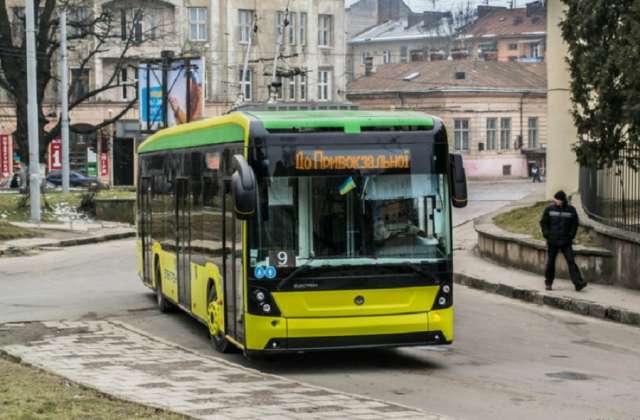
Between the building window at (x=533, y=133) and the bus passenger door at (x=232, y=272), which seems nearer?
the bus passenger door at (x=232, y=272)

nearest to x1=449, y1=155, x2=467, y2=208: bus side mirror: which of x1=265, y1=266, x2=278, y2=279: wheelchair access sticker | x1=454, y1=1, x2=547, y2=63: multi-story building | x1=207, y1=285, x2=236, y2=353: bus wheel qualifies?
x1=265, y1=266, x2=278, y2=279: wheelchair access sticker

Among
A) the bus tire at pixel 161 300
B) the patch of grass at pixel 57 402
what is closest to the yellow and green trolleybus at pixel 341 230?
the patch of grass at pixel 57 402

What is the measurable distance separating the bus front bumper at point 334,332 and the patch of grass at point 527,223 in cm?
1044

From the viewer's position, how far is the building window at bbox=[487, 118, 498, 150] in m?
91.4

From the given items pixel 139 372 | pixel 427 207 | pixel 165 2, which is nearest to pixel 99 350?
pixel 139 372

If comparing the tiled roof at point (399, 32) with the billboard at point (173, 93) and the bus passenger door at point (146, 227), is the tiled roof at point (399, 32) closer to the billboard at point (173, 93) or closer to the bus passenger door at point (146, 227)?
the billboard at point (173, 93)

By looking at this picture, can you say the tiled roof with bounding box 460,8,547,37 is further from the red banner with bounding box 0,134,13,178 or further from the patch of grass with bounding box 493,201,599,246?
the patch of grass with bounding box 493,201,599,246

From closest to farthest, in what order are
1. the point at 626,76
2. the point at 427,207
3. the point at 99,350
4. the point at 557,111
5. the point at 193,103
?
the point at 427,207 < the point at 99,350 < the point at 626,76 < the point at 557,111 < the point at 193,103

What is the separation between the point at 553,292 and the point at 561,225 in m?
1.11

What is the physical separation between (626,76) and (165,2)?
204 ft

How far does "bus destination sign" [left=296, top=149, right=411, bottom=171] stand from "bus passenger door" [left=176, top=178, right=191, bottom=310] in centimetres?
392

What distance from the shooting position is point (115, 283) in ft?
80.7

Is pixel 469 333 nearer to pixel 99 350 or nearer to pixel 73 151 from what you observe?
pixel 99 350

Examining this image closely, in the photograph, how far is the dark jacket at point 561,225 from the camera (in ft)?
68.2
